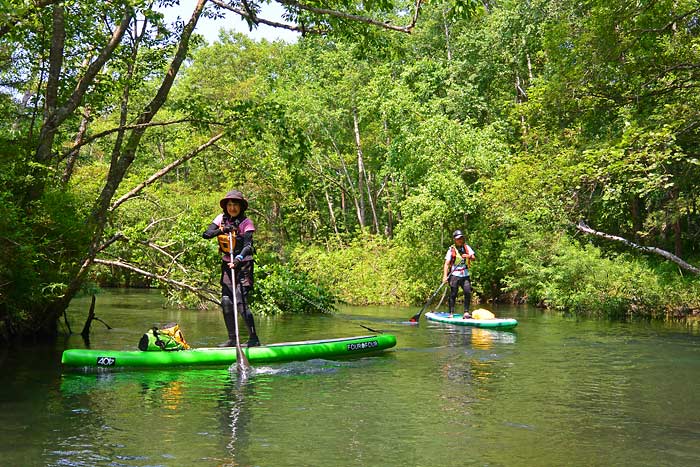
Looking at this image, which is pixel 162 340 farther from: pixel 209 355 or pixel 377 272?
pixel 377 272

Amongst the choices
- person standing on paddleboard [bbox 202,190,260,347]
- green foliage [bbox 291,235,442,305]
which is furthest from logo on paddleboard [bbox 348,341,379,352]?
green foliage [bbox 291,235,442,305]

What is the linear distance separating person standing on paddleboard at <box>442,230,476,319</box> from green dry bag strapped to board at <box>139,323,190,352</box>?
24.0ft

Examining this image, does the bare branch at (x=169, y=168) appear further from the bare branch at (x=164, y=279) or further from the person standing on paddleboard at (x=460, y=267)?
the person standing on paddleboard at (x=460, y=267)

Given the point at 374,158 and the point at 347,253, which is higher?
the point at 374,158

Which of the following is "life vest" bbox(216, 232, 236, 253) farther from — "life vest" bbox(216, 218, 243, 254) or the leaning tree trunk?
the leaning tree trunk

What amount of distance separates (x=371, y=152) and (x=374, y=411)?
108ft

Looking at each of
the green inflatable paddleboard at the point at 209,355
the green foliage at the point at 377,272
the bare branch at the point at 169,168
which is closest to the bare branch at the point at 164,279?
the bare branch at the point at 169,168

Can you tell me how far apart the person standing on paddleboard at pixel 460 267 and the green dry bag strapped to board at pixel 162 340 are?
7324 millimetres

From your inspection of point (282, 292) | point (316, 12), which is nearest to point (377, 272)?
point (282, 292)

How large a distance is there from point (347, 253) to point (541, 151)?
9.75 m

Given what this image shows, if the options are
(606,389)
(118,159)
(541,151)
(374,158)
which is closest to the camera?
(606,389)

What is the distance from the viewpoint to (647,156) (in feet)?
49.1

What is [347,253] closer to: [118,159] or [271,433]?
[118,159]

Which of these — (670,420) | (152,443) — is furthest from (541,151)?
(152,443)
